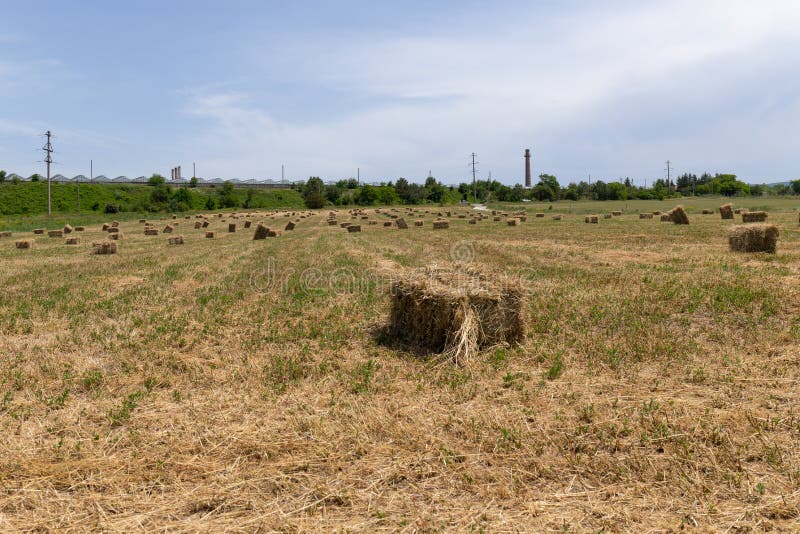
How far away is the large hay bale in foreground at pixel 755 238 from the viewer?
55.3 ft

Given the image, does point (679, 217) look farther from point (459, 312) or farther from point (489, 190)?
point (489, 190)

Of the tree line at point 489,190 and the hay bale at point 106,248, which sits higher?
the tree line at point 489,190

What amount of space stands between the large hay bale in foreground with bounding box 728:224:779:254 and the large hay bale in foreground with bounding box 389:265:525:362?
44.4ft

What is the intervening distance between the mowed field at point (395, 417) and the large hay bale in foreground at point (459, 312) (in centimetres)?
39

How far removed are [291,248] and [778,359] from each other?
2051cm

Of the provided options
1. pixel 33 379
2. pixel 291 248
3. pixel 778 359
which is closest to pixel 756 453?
pixel 778 359

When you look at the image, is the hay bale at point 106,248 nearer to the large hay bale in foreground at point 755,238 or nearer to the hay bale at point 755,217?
the large hay bale in foreground at point 755,238

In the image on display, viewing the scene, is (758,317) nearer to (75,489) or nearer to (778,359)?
(778,359)

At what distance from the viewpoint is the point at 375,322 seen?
9.73 meters

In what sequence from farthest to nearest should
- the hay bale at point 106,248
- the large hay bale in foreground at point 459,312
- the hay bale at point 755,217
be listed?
1. the hay bale at point 755,217
2. the hay bale at point 106,248
3. the large hay bale in foreground at point 459,312

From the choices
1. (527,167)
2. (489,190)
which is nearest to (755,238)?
(489,190)

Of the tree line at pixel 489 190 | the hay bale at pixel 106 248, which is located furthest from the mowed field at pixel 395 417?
the tree line at pixel 489 190

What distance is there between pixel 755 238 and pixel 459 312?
1490 centimetres

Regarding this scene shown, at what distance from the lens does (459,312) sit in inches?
306
